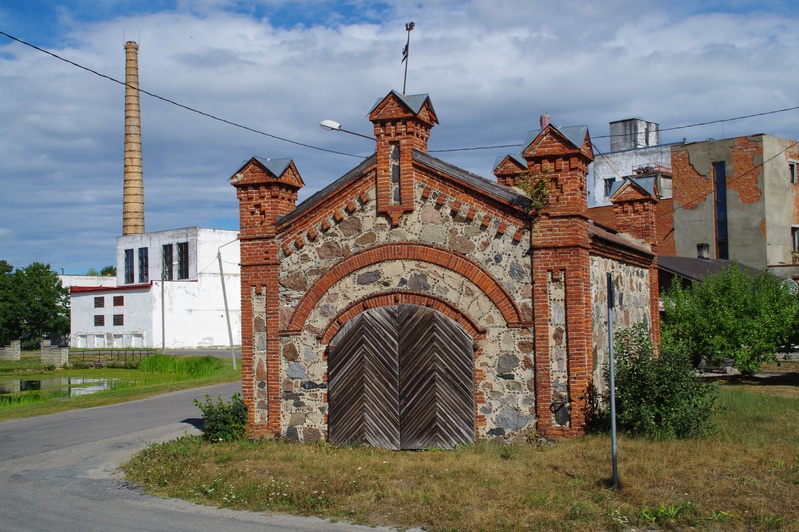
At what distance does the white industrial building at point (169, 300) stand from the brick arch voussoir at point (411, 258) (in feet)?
154

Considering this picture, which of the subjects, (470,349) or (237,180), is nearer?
(470,349)

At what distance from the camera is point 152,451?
1424 cm

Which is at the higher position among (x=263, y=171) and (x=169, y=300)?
(x=263, y=171)

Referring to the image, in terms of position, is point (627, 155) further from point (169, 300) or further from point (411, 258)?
point (411, 258)

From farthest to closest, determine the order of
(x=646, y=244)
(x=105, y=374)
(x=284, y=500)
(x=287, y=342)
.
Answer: (x=105, y=374) → (x=646, y=244) → (x=287, y=342) → (x=284, y=500)

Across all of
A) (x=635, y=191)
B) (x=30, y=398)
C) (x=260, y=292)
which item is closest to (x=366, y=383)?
(x=260, y=292)

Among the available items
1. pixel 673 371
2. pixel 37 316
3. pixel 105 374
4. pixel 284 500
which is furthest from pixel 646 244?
pixel 37 316

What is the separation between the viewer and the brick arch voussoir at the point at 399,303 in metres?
13.6

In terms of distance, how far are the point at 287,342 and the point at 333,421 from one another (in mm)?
1702

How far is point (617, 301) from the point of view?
1605 centimetres

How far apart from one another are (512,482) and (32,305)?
7166 cm

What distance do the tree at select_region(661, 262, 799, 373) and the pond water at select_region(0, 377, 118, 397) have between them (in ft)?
72.8

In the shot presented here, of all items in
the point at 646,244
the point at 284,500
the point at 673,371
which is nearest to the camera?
the point at 284,500

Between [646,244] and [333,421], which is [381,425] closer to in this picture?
[333,421]
